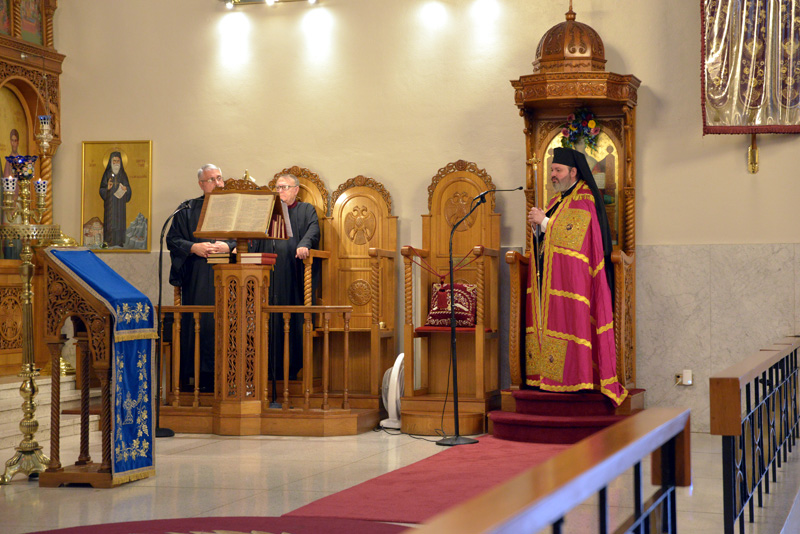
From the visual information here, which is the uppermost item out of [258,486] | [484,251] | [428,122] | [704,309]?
[428,122]

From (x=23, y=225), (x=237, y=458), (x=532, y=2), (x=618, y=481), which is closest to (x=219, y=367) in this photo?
(x=237, y=458)

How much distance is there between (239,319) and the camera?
24.0 feet

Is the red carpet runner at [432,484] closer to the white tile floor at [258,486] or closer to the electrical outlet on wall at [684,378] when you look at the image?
the white tile floor at [258,486]

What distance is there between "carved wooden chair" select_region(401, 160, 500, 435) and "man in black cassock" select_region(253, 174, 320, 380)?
0.90 metres

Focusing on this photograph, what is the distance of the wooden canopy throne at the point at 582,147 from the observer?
742cm

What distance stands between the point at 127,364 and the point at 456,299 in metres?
3.07

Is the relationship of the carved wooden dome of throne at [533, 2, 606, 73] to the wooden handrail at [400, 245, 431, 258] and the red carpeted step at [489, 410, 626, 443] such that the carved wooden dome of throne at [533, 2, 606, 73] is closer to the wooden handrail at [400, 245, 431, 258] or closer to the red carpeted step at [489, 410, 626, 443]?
the wooden handrail at [400, 245, 431, 258]

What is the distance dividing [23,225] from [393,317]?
3.26 metres

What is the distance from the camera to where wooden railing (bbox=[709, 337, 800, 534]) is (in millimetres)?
3594

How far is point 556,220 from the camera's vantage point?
732 centimetres

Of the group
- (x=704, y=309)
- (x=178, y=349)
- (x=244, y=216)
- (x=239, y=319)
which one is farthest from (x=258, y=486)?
(x=704, y=309)

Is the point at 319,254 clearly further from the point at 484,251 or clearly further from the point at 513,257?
the point at 513,257

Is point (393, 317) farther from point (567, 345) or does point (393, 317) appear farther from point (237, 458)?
point (237, 458)

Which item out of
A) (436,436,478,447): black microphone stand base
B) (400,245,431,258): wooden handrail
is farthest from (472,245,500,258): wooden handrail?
(436,436,478,447): black microphone stand base
